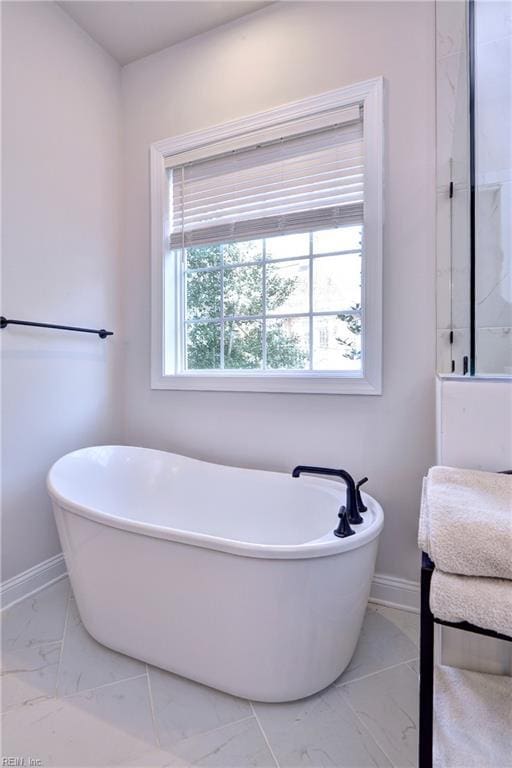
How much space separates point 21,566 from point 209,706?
1.10 meters

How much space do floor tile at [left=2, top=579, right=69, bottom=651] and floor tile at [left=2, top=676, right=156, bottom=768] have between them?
1.10 feet

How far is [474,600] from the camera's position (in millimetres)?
637

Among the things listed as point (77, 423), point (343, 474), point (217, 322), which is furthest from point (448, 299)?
point (77, 423)

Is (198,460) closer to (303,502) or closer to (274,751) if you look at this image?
(303,502)

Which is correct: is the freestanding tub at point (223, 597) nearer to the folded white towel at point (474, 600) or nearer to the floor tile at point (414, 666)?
the floor tile at point (414, 666)

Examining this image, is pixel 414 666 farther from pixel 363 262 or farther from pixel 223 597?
pixel 363 262

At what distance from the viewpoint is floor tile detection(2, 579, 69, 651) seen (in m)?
1.42

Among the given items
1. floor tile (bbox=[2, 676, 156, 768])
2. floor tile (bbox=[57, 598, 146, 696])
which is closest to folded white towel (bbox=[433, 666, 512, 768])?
floor tile (bbox=[2, 676, 156, 768])

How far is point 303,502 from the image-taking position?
1646mm

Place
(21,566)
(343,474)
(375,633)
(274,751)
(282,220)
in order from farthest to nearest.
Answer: (282,220) < (21,566) < (375,633) < (343,474) < (274,751)

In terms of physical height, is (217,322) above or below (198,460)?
above

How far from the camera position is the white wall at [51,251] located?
167 cm

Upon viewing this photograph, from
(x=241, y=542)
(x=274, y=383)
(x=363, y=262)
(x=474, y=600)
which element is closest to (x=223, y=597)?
(x=241, y=542)

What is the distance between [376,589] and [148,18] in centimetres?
309
